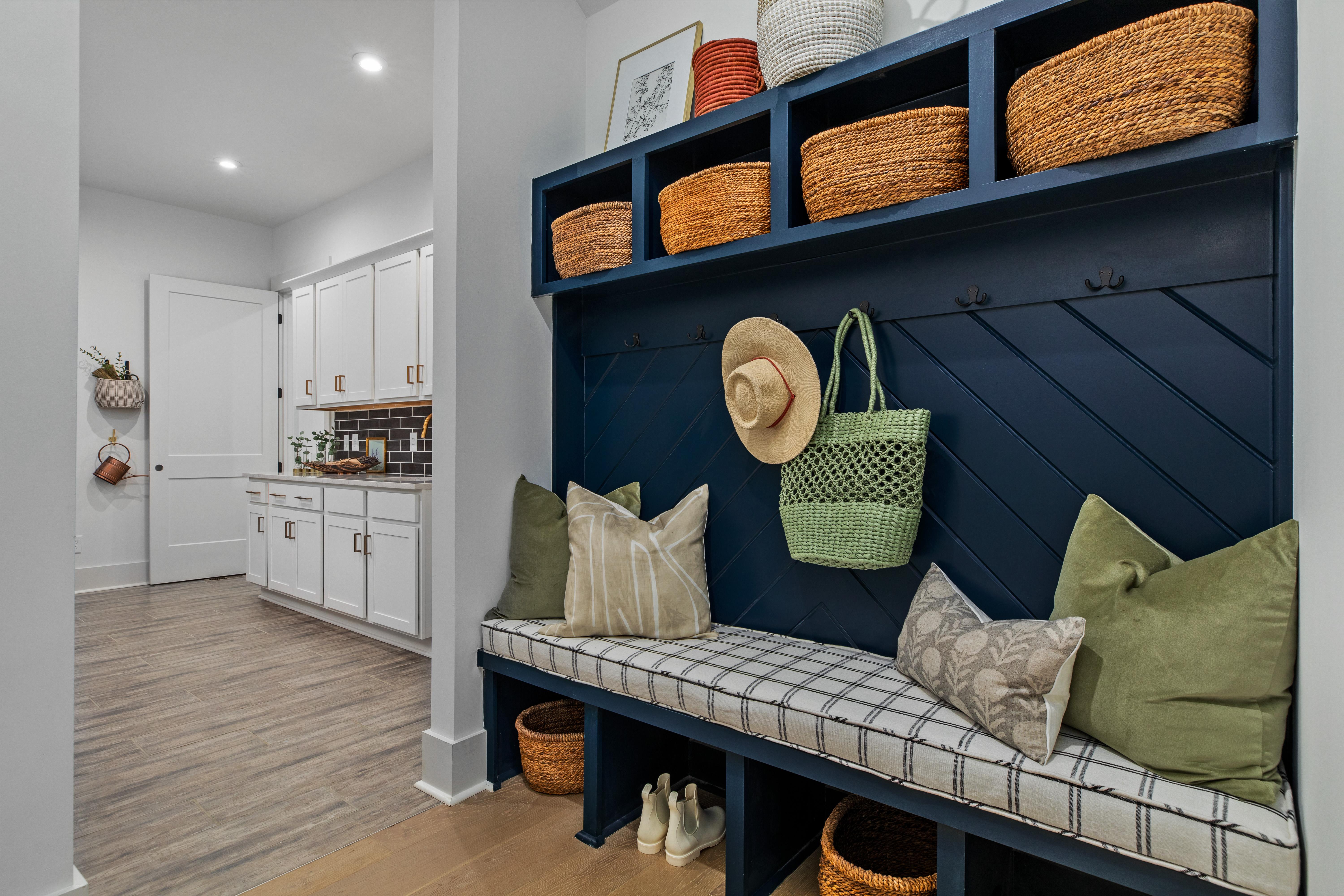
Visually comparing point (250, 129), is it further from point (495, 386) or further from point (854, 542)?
point (854, 542)

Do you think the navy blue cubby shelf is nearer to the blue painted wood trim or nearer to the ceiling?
the blue painted wood trim

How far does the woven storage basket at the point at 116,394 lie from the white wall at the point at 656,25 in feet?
14.4

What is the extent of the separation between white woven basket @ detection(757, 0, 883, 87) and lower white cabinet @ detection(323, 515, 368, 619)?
3136 mm

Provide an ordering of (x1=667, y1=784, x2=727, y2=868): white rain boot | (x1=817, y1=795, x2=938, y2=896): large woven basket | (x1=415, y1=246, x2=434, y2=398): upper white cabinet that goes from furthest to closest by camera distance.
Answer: (x1=415, y1=246, x2=434, y2=398): upper white cabinet < (x1=667, y1=784, x2=727, y2=868): white rain boot < (x1=817, y1=795, x2=938, y2=896): large woven basket

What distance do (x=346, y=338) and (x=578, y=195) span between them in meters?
2.80

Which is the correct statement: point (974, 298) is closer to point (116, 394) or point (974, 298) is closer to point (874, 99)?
point (874, 99)

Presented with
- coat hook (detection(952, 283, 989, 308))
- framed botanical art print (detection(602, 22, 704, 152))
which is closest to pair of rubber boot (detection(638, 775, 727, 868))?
coat hook (detection(952, 283, 989, 308))

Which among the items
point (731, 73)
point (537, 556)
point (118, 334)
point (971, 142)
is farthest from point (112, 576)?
point (971, 142)

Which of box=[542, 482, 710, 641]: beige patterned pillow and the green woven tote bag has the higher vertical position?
the green woven tote bag

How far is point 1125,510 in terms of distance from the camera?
1.55 metres

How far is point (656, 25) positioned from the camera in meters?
2.45

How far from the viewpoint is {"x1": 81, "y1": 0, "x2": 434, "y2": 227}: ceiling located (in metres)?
3.09

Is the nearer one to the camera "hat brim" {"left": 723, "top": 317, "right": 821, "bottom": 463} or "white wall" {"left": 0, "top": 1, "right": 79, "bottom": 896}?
"white wall" {"left": 0, "top": 1, "right": 79, "bottom": 896}

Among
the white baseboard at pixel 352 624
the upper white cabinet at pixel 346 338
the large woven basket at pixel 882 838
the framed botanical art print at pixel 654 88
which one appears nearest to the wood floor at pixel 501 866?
the large woven basket at pixel 882 838
